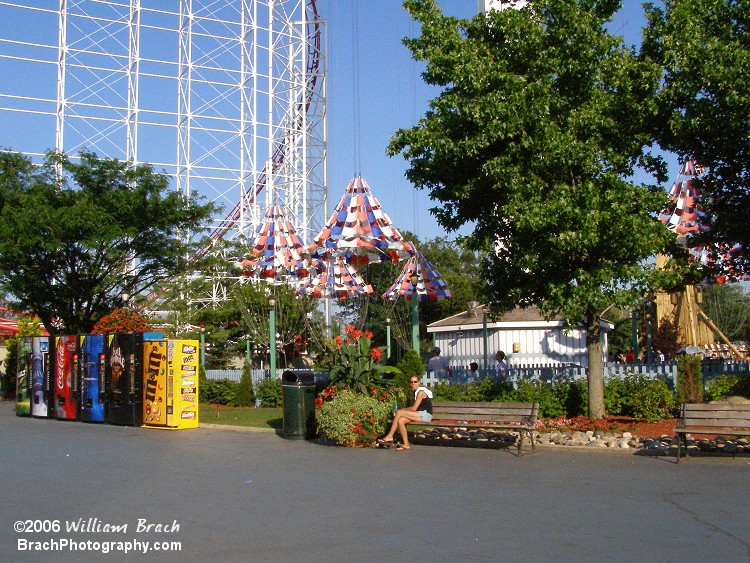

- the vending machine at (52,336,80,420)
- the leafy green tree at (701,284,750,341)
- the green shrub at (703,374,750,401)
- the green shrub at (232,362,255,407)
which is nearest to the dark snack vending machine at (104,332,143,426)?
the vending machine at (52,336,80,420)

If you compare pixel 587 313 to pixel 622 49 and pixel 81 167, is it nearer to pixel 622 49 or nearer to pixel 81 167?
pixel 622 49

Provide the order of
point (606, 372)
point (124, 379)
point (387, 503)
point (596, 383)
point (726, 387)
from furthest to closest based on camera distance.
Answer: point (124, 379)
point (726, 387)
point (606, 372)
point (596, 383)
point (387, 503)

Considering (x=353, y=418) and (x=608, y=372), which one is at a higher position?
(x=608, y=372)

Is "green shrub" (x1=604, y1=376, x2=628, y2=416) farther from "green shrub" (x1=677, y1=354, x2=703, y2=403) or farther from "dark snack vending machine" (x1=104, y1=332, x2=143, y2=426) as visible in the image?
"dark snack vending machine" (x1=104, y1=332, x2=143, y2=426)

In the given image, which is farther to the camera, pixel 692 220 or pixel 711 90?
pixel 692 220

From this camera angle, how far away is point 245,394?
88.1 feet

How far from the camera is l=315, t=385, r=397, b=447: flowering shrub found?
14.5 meters

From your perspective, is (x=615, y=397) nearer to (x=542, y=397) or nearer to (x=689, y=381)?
(x=542, y=397)

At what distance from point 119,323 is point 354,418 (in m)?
14.3

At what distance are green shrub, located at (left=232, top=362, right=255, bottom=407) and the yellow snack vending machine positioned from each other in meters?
7.06

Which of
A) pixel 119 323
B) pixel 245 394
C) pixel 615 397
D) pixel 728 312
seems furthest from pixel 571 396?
pixel 728 312

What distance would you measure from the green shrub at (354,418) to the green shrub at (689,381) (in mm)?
6747

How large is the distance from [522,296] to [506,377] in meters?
4.45

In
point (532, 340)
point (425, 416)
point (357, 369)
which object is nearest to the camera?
point (425, 416)
